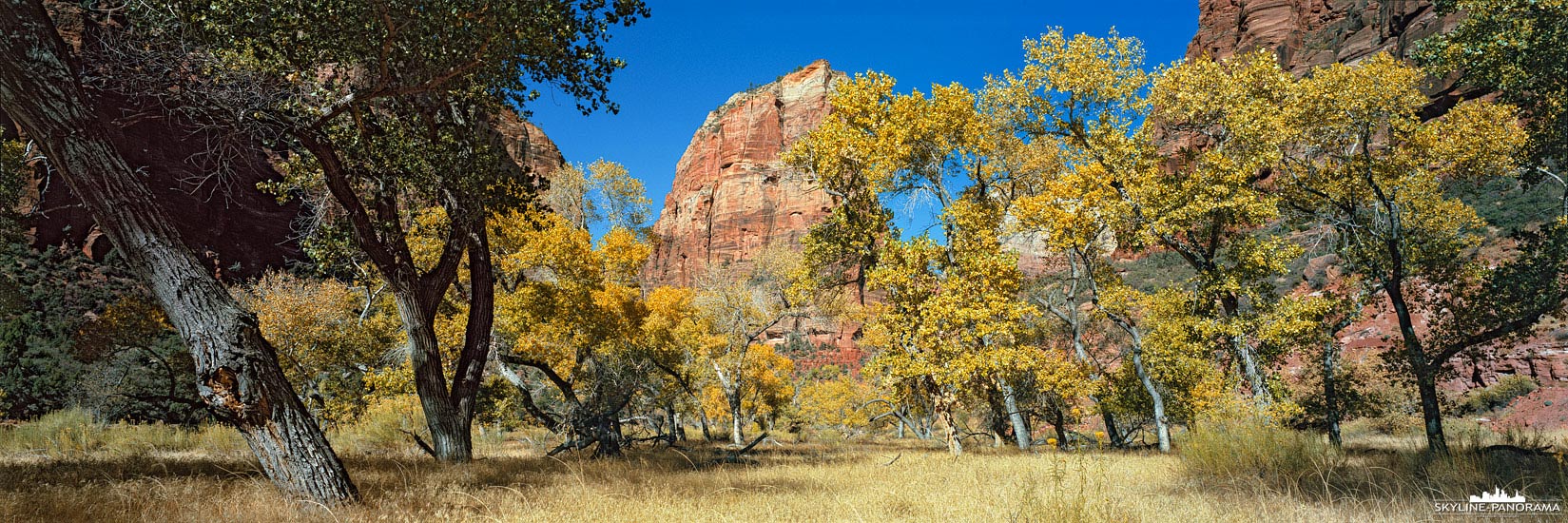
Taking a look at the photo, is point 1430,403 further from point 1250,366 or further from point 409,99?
point 409,99

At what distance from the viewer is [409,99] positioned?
7195 millimetres

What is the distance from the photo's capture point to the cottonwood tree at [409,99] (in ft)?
18.0

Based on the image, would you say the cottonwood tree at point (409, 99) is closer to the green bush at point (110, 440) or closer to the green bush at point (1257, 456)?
the green bush at point (110, 440)

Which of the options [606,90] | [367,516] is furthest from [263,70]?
[367,516]

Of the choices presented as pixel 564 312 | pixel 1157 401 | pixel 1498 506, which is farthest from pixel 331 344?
pixel 1498 506

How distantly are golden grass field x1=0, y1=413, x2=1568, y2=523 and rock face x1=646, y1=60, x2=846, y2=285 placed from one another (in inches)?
3195

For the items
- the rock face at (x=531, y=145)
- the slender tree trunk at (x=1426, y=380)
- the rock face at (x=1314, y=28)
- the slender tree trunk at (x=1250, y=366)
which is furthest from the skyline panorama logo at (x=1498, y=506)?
the rock face at (x=531, y=145)

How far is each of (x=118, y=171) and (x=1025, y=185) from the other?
14.2 meters

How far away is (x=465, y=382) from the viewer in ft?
27.2

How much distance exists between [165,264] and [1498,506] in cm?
1006

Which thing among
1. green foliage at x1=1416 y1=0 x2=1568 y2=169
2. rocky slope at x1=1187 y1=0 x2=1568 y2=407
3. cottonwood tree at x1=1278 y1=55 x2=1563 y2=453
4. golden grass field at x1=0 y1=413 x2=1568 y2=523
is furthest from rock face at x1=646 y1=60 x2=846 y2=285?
golden grass field at x1=0 y1=413 x2=1568 y2=523

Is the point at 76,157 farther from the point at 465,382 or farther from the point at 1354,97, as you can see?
the point at 1354,97

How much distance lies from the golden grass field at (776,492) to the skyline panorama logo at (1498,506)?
137 millimetres

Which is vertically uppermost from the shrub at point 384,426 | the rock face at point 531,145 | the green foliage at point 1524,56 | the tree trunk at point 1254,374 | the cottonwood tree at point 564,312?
the rock face at point 531,145
